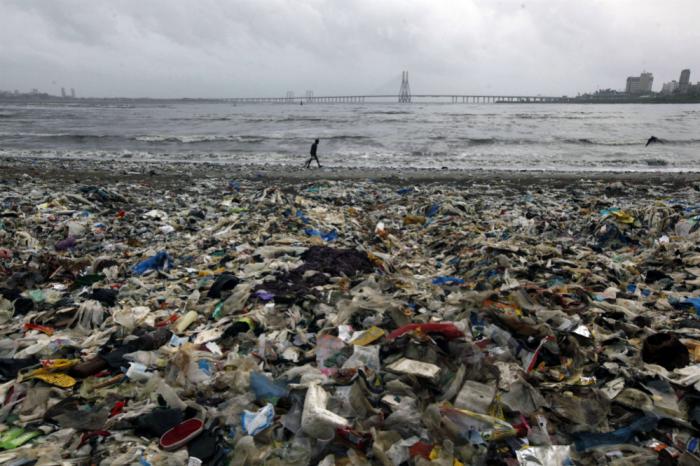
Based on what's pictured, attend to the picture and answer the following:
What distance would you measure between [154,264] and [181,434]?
4.04 meters

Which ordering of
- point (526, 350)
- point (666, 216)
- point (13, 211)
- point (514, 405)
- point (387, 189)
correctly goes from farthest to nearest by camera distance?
point (387, 189)
point (13, 211)
point (666, 216)
point (526, 350)
point (514, 405)

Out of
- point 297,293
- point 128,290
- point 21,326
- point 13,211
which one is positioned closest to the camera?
point 21,326

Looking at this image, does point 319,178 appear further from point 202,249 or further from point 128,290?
point 128,290

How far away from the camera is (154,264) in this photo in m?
6.27

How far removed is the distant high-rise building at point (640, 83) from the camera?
15646 cm

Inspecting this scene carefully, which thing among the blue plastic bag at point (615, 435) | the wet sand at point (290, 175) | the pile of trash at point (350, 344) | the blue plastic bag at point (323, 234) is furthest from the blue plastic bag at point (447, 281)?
the wet sand at point (290, 175)

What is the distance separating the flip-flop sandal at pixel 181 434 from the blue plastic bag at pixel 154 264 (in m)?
3.86

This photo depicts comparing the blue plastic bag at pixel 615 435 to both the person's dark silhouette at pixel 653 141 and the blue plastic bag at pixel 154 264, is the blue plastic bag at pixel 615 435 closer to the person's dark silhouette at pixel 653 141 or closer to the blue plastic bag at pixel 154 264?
the blue plastic bag at pixel 154 264

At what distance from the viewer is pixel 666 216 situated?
7.56 m

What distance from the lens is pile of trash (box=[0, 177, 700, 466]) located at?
271 cm

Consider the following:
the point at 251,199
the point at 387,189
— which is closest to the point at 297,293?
the point at 251,199

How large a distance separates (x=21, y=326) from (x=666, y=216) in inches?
390

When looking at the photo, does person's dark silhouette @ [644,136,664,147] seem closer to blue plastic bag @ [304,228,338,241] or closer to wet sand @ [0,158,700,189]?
wet sand @ [0,158,700,189]

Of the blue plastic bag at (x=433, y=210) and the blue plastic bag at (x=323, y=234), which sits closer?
the blue plastic bag at (x=323, y=234)
